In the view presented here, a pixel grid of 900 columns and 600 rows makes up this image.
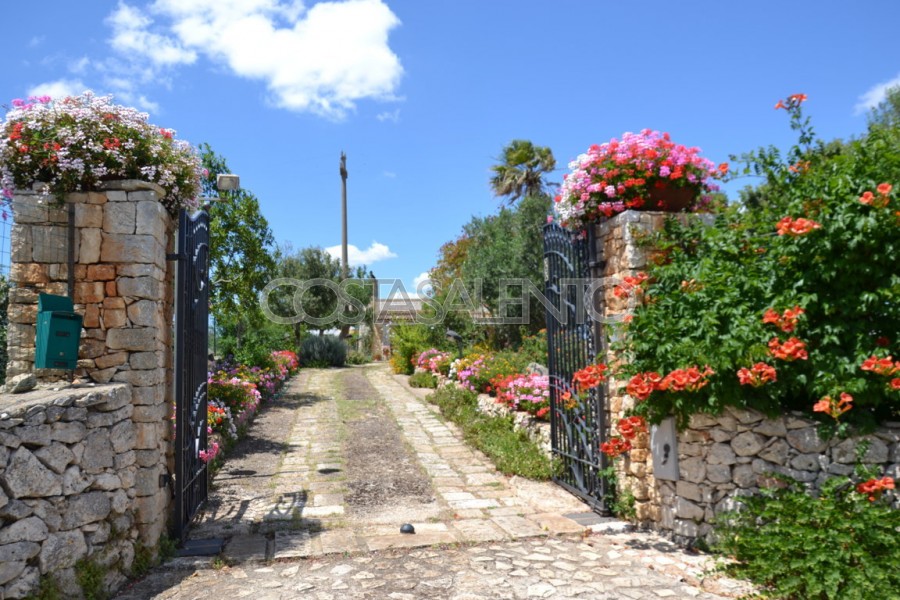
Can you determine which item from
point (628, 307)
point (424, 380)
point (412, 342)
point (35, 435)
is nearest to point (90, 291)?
point (35, 435)

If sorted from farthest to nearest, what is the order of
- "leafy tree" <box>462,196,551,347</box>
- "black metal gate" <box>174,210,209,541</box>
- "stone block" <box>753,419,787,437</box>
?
"leafy tree" <box>462,196,551,347</box>
"black metal gate" <box>174,210,209,541</box>
"stone block" <box>753,419,787,437</box>

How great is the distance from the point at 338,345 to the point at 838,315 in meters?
18.6

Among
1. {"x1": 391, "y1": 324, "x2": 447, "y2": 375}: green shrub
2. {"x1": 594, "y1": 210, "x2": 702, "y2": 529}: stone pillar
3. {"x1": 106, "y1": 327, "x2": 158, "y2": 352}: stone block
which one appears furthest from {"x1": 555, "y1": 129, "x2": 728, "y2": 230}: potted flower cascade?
{"x1": 391, "y1": 324, "x2": 447, "y2": 375}: green shrub

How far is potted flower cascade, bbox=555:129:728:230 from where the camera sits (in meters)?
4.80

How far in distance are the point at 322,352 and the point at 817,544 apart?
61.0 ft

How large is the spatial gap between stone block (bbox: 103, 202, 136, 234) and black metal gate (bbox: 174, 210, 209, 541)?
0.43 m

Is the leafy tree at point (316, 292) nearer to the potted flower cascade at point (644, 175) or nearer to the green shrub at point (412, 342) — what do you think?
the green shrub at point (412, 342)

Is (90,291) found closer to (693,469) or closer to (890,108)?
(693,469)

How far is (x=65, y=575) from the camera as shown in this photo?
3.28 metres

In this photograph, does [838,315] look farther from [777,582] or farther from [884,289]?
[777,582]

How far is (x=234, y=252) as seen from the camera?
35.6 ft

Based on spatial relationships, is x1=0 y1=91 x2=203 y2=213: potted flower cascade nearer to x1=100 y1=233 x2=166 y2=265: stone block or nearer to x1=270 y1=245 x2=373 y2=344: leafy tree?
x1=100 y1=233 x2=166 y2=265: stone block

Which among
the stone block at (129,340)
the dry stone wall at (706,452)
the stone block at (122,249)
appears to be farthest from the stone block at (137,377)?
the dry stone wall at (706,452)

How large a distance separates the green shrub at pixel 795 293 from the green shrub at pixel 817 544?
52 centimetres
